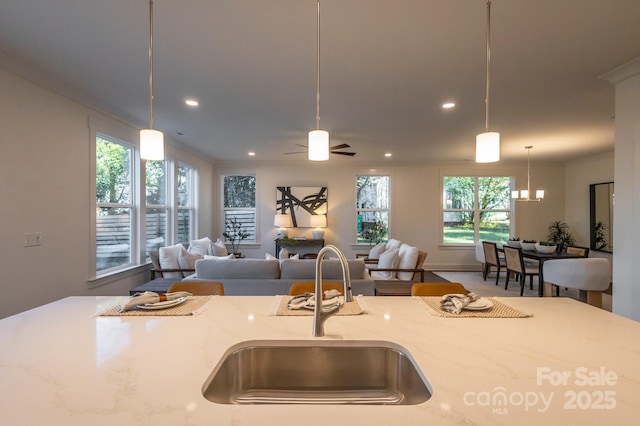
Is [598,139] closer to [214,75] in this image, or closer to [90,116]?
[214,75]

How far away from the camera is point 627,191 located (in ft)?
8.93

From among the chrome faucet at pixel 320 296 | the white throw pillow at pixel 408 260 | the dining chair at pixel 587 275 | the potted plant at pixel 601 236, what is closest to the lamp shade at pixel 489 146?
the chrome faucet at pixel 320 296

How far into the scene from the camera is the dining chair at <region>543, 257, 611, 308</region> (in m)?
3.72

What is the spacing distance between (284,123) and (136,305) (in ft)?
10.3

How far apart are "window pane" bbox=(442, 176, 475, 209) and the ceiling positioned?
2848 millimetres

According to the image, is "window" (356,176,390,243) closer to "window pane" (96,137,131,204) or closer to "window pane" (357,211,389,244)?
"window pane" (357,211,389,244)

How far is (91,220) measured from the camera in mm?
3408

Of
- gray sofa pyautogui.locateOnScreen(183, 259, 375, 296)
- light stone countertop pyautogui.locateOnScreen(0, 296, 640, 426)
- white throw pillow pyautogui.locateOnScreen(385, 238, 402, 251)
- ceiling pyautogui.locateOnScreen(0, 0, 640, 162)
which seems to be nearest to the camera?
light stone countertop pyautogui.locateOnScreen(0, 296, 640, 426)

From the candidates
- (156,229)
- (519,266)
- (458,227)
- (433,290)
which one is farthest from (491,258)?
(156,229)

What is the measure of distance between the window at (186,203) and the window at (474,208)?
5.47m

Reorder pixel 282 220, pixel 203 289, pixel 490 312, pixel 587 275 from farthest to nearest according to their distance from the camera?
pixel 282 220
pixel 587 275
pixel 203 289
pixel 490 312

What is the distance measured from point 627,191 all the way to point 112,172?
5526 millimetres

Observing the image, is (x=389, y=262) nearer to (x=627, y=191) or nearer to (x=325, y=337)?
(x=627, y=191)

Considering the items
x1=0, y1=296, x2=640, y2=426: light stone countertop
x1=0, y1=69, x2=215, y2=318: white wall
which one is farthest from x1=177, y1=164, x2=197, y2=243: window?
x1=0, y1=296, x2=640, y2=426: light stone countertop
